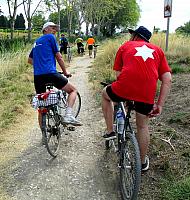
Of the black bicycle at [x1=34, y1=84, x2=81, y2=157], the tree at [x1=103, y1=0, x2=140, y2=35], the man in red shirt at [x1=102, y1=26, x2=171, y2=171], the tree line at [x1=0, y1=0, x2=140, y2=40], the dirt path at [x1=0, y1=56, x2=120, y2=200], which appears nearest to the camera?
the man in red shirt at [x1=102, y1=26, x2=171, y2=171]

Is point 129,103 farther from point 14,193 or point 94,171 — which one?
point 14,193

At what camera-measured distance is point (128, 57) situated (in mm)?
3613

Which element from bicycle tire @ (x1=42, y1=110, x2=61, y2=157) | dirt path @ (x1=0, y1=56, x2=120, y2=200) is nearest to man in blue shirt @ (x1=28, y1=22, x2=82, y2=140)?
bicycle tire @ (x1=42, y1=110, x2=61, y2=157)

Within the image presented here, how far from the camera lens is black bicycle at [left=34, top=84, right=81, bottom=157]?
182 inches

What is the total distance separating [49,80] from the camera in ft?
16.2

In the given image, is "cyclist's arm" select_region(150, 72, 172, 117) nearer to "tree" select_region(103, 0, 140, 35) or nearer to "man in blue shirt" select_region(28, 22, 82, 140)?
"man in blue shirt" select_region(28, 22, 82, 140)

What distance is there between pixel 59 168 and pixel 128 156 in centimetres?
133

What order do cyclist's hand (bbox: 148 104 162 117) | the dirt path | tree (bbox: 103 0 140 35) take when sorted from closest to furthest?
cyclist's hand (bbox: 148 104 162 117) < the dirt path < tree (bbox: 103 0 140 35)

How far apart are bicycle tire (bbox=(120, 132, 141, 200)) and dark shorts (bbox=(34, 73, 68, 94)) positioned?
169 centimetres

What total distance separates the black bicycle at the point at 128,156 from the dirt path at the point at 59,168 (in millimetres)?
310

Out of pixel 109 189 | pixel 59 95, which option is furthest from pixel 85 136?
pixel 109 189

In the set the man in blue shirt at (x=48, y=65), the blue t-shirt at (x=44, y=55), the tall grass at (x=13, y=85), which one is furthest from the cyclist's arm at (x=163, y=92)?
the tall grass at (x=13, y=85)

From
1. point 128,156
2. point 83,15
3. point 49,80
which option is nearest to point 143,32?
point 128,156

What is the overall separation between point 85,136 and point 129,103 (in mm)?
2256
